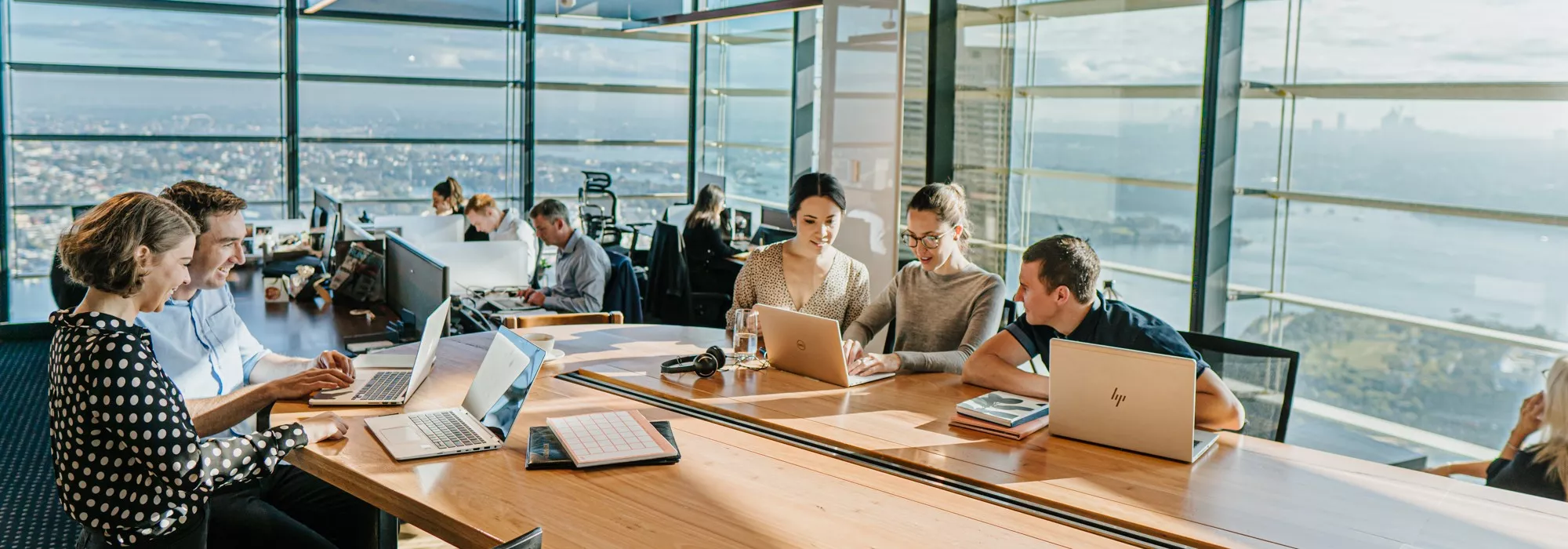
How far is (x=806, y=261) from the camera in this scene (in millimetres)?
3920

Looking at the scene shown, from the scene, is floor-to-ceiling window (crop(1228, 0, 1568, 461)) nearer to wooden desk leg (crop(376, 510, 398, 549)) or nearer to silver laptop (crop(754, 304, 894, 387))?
silver laptop (crop(754, 304, 894, 387))

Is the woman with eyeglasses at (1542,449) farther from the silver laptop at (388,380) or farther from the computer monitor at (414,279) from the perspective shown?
the computer monitor at (414,279)

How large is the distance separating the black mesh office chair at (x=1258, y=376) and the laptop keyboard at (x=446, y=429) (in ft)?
6.24

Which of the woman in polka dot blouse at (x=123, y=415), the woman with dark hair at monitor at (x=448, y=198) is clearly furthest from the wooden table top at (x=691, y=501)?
the woman with dark hair at monitor at (x=448, y=198)

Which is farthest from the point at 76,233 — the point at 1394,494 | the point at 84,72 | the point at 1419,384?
the point at 84,72

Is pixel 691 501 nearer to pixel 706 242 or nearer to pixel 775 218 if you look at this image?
pixel 706 242

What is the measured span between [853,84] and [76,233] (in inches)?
180

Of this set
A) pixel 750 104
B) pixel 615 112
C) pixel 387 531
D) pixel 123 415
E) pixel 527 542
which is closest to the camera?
pixel 527 542

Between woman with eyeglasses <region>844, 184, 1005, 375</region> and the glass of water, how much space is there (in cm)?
34

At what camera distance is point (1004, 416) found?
8.22 ft

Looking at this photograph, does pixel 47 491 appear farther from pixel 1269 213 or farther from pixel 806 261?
pixel 1269 213

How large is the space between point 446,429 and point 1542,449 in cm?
258

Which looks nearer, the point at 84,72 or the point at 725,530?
the point at 725,530

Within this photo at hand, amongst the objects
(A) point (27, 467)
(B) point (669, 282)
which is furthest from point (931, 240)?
(A) point (27, 467)
